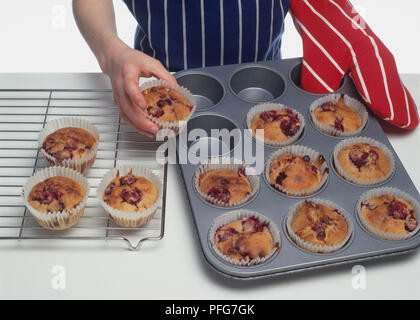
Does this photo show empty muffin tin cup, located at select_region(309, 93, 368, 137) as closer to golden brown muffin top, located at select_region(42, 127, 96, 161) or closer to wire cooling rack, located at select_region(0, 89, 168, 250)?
wire cooling rack, located at select_region(0, 89, 168, 250)

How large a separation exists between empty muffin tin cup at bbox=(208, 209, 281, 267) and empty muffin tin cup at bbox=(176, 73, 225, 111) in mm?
709

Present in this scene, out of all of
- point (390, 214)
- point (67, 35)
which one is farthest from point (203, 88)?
point (67, 35)

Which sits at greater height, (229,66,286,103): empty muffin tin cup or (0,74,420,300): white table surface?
(229,66,286,103): empty muffin tin cup

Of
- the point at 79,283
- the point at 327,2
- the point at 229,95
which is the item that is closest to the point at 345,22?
the point at 327,2

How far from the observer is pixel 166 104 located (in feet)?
8.87

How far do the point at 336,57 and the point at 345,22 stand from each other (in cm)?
19

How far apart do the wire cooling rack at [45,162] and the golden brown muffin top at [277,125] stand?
0.51 m

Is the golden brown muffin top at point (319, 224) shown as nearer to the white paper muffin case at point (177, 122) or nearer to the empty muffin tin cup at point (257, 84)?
the white paper muffin case at point (177, 122)

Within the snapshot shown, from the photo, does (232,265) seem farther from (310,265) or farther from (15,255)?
(15,255)

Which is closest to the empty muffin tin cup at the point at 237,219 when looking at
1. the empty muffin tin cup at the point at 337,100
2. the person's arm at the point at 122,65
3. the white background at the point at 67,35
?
the person's arm at the point at 122,65

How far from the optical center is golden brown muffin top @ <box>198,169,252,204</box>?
239cm

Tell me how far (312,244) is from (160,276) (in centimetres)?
62

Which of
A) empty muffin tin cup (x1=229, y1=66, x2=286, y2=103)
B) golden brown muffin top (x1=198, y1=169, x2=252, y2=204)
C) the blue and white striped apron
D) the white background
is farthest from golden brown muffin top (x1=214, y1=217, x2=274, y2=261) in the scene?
the white background

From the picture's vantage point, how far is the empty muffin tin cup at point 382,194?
2.25 meters
